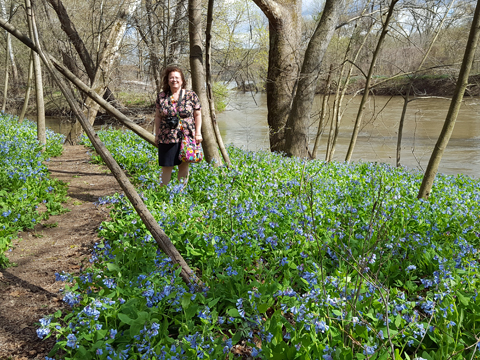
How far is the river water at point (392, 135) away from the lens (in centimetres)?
1177

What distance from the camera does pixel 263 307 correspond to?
1.81 metres

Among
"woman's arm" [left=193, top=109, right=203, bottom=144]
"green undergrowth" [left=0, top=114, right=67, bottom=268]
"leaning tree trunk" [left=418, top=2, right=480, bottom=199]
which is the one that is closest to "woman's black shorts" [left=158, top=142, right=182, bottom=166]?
"woman's arm" [left=193, top=109, right=203, bottom=144]

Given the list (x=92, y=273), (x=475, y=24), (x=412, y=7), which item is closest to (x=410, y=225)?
(x=475, y=24)

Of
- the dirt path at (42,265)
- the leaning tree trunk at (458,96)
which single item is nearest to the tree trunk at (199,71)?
the dirt path at (42,265)

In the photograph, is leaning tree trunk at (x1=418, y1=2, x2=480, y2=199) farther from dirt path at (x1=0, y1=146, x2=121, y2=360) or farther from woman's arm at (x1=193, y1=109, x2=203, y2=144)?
dirt path at (x1=0, y1=146, x2=121, y2=360)

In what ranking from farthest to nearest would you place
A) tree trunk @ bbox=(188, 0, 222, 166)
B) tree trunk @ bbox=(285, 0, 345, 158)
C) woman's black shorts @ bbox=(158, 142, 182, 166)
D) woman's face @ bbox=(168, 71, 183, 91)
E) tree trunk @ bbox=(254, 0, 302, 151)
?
tree trunk @ bbox=(254, 0, 302, 151)
tree trunk @ bbox=(285, 0, 345, 158)
tree trunk @ bbox=(188, 0, 222, 166)
woman's black shorts @ bbox=(158, 142, 182, 166)
woman's face @ bbox=(168, 71, 183, 91)

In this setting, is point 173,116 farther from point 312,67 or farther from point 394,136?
point 394,136

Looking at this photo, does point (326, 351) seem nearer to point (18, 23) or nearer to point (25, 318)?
point (25, 318)

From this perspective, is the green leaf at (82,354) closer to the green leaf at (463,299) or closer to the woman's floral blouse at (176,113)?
the green leaf at (463,299)

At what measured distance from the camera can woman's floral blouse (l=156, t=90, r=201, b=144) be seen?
418cm

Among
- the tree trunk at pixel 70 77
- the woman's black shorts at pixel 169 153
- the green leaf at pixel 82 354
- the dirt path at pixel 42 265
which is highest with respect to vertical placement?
the tree trunk at pixel 70 77

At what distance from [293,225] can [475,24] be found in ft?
9.83

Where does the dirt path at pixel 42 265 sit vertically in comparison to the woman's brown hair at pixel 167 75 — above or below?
below

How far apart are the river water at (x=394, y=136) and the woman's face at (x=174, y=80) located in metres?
5.22
